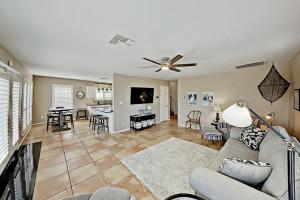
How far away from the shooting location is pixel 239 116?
3.75 ft

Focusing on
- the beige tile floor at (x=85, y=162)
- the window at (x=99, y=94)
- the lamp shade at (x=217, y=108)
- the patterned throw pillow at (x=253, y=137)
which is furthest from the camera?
the window at (x=99, y=94)

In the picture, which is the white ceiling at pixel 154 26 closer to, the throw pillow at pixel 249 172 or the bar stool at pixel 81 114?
the throw pillow at pixel 249 172

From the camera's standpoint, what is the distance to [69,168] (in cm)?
264

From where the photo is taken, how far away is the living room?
1358 mm

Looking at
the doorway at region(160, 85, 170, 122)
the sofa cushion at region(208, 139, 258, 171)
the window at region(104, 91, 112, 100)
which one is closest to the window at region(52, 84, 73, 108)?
the window at region(104, 91, 112, 100)

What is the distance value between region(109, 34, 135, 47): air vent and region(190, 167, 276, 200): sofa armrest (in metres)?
2.14

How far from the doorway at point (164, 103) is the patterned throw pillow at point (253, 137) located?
4.70 metres

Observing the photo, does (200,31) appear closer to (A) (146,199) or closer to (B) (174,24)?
(B) (174,24)

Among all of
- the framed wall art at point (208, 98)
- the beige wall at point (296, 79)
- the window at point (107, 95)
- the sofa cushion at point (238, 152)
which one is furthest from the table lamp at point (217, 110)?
the window at point (107, 95)

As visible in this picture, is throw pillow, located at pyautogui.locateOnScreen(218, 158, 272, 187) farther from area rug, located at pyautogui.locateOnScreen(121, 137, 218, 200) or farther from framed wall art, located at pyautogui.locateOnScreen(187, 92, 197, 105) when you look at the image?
framed wall art, located at pyautogui.locateOnScreen(187, 92, 197, 105)

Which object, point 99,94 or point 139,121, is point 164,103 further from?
point 99,94

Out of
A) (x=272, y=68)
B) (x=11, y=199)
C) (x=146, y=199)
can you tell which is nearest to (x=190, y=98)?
(x=272, y=68)

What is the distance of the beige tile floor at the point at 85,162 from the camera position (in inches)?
82.3

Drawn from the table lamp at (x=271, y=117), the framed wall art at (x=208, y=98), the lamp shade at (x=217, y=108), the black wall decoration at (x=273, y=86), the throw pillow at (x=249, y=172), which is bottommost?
the throw pillow at (x=249, y=172)
